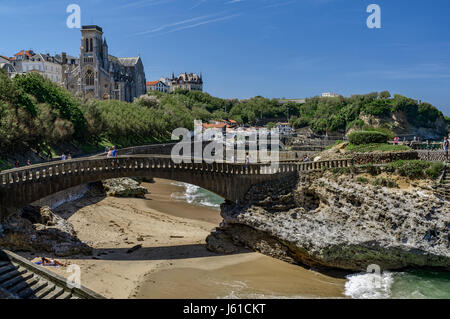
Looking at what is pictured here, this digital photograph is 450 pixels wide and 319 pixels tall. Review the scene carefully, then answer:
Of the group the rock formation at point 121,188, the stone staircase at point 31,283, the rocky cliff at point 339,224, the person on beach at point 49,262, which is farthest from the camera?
the rock formation at point 121,188

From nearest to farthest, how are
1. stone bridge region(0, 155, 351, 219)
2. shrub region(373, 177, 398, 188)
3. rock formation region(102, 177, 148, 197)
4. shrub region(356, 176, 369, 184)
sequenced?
stone bridge region(0, 155, 351, 219), shrub region(373, 177, 398, 188), shrub region(356, 176, 369, 184), rock formation region(102, 177, 148, 197)

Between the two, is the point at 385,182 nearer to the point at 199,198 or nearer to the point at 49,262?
the point at 49,262

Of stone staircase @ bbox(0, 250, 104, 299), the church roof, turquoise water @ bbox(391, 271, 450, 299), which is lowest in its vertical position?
turquoise water @ bbox(391, 271, 450, 299)

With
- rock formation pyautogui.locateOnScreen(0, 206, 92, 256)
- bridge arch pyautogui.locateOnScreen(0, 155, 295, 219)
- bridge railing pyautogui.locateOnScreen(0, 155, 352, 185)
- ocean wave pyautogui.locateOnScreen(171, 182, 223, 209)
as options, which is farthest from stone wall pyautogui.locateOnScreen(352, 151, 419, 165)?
rock formation pyautogui.locateOnScreen(0, 206, 92, 256)

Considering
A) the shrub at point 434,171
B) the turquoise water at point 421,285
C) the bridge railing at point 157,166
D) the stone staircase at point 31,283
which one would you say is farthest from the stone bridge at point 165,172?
the turquoise water at point 421,285

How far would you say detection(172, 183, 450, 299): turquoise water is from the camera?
20.1 meters

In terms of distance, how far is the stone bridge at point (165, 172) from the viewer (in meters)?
23.9

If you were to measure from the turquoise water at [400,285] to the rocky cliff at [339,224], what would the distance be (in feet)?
2.20

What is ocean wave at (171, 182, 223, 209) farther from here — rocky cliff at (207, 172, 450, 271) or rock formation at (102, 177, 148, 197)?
rocky cliff at (207, 172, 450, 271)

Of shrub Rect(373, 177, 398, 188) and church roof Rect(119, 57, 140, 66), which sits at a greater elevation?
church roof Rect(119, 57, 140, 66)

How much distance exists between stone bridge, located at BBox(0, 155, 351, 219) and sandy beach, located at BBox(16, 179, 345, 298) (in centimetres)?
426

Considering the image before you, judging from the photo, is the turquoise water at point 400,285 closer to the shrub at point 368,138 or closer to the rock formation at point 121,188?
the shrub at point 368,138

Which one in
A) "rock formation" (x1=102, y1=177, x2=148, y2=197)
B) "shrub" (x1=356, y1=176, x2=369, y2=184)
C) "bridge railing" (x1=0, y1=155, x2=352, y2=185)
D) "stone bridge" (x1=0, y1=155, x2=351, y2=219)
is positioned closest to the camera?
"stone bridge" (x1=0, y1=155, x2=351, y2=219)
